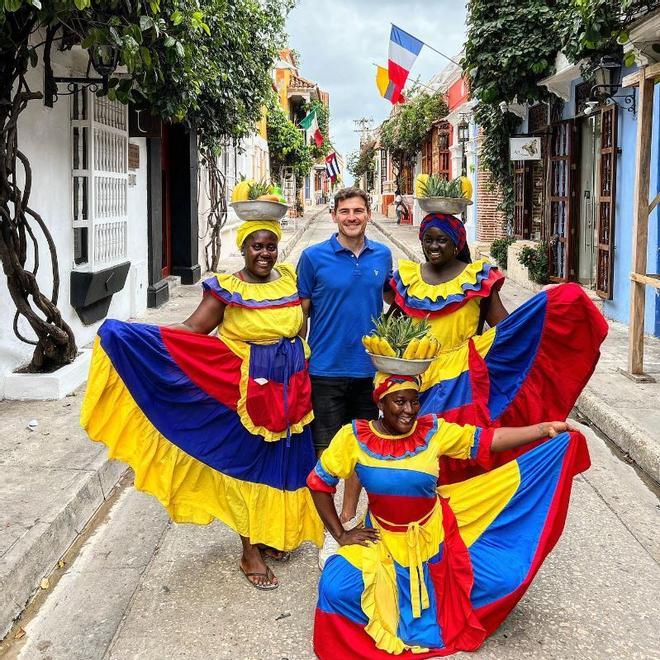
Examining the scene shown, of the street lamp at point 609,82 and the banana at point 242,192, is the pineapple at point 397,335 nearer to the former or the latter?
the banana at point 242,192

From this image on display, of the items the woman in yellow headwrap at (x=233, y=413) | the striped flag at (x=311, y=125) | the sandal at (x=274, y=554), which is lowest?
the sandal at (x=274, y=554)

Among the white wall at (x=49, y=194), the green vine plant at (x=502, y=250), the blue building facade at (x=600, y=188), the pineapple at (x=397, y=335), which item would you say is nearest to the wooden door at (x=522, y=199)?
the green vine plant at (x=502, y=250)

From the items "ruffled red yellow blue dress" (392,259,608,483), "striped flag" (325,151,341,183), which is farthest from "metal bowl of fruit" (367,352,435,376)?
"striped flag" (325,151,341,183)

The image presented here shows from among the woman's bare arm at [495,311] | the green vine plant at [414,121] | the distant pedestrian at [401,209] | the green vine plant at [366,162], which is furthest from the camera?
the green vine plant at [366,162]

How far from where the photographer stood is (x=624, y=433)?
20.1ft

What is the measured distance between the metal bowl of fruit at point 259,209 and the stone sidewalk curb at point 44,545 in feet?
6.28

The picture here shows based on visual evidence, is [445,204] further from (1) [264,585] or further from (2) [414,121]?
(2) [414,121]

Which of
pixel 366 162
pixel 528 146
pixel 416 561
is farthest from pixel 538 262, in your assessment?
pixel 366 162

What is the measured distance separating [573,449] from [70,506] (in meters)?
2.82

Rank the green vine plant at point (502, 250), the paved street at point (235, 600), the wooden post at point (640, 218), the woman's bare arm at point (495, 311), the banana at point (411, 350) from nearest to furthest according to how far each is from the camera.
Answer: the banana at point (411, 350) → the paved street at point (235, 600) → the woman's bare arm at point (495, 311) → the wooden post at point (640, 218) → the green vine plant at point (502, 250)

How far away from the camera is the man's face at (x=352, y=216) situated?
13.1 ft

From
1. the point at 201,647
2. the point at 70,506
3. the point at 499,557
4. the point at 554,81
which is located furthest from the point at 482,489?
Answer: the point at 554,81

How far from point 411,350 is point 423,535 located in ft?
2.43

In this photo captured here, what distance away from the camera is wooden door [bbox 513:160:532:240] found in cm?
1589
